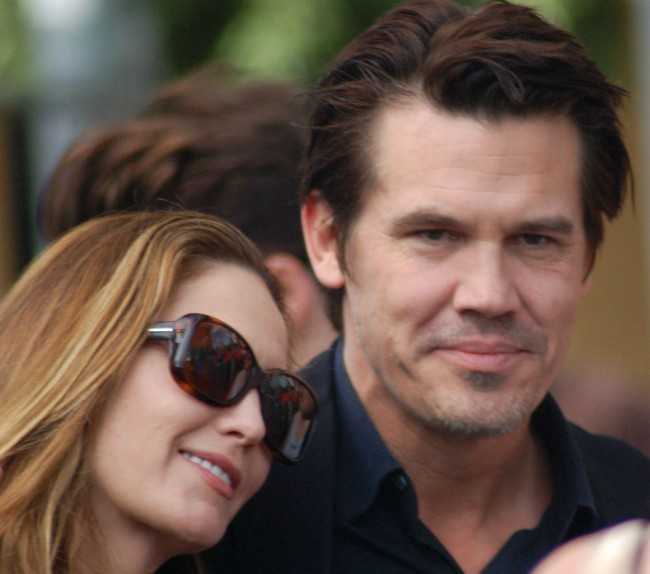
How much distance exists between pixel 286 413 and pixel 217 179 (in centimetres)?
137

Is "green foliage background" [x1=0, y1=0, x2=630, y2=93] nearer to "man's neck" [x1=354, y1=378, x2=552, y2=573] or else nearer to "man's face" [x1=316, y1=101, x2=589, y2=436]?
"man's face" [x1=316, y1=101, x2=589, y2=436]

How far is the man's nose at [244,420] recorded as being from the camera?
2854mm

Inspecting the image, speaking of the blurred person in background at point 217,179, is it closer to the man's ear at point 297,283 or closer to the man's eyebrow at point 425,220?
the man's ear at point 297,283

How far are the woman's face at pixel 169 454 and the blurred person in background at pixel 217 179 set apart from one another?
4.10 feet

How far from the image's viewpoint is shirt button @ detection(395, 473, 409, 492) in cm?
335

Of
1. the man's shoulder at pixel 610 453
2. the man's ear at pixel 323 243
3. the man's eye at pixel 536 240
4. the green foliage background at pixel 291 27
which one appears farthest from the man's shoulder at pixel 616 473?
the green foliage background at pixel 291 27

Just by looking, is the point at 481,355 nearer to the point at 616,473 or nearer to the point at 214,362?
the point at 616,473

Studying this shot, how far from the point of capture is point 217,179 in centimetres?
425

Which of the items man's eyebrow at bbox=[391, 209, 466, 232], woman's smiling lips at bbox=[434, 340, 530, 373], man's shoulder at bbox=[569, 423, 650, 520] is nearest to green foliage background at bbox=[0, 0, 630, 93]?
man's shoulder at bbox=[569, 423, 650, 520]

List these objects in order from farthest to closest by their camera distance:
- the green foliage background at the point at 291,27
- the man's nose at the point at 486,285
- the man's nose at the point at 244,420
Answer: the green foliage background at the point at 291,27, the man's nose at the point at 486,285, the man's nose at the point at 244,420

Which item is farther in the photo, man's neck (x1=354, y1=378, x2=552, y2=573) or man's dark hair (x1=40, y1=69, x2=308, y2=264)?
man's dark hair (x1=40, y1=69, x2=308, y2=264)

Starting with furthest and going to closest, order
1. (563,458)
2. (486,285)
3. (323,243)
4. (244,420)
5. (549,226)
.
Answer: (323,243) → (563,458) → (549,226) → (486,285) → (244,420)

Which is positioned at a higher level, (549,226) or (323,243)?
(549,226)

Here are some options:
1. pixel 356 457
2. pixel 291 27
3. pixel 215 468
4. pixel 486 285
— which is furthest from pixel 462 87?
pixel 291 27
